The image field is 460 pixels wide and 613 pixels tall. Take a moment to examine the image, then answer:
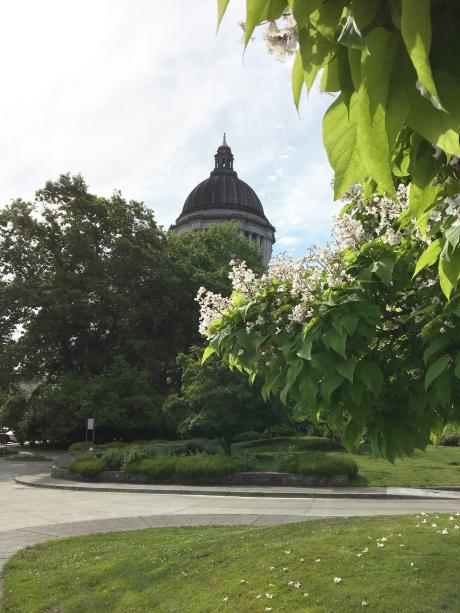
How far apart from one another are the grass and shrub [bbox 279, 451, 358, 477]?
11.0 metres

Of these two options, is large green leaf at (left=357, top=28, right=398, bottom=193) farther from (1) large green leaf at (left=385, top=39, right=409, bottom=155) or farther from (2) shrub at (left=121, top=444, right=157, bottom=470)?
(2) shrub at (left=121, top=444, right=157, bottom=470)

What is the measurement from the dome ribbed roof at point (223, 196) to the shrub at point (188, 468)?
75616 mm

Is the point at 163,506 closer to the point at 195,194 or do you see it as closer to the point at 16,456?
the point at 16,456

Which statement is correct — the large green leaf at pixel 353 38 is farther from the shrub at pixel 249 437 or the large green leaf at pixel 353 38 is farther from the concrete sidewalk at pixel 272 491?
the shrub at pixel 249 437

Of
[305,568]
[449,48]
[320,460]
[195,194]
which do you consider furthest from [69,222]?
[195,194]

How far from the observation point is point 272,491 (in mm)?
20234

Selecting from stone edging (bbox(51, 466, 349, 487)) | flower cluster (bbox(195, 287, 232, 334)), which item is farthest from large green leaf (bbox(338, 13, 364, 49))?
stone edging (bbox(51, 466, 349, 487))

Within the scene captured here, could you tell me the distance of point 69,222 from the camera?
4284 cm

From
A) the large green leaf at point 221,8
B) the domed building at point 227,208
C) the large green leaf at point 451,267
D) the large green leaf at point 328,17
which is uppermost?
the domed building at point 227,208

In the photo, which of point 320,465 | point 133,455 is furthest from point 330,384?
point 133,455

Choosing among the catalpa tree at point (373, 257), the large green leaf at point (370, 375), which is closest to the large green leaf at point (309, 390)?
the catalpa tree at point (373, 257)

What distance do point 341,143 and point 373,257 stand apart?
344 cm

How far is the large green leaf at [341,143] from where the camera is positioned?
1.26 meters

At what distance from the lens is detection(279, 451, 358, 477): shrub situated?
70.0 feet
